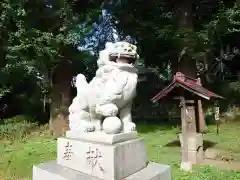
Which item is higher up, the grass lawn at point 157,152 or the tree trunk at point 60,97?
the tree trunk at point 60,97

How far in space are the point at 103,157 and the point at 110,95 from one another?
647 millimetres

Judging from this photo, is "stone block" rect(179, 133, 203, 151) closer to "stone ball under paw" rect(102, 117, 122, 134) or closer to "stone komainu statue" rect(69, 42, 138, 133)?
"stone komainu statue" rect(69, 42, 138, 133)

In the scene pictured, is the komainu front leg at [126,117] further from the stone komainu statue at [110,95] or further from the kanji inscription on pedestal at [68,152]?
the kanji inscription on pedestal at [68,152]

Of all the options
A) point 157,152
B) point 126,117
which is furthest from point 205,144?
point 126,117

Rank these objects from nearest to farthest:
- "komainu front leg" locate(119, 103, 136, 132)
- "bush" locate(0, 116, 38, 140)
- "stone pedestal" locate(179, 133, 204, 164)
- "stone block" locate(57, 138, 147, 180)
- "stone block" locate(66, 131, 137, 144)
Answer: "stone block" locate(57, 138, 147, 180) < "stone block" locate(66, 131, 137, 144) < "komainu front leg" locate(119, 103, 136, 132) < "stone pedestal" locate(179, 133, 204, 164) < "bush" locate(0, 116, 38, 140)

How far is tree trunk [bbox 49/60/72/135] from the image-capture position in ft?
35.5

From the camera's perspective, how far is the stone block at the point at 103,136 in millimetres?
2800

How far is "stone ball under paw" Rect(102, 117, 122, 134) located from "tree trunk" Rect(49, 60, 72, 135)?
811cm

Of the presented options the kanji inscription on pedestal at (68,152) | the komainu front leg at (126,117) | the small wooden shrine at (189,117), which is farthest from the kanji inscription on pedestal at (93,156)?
the small wooden shrine at (189,117)

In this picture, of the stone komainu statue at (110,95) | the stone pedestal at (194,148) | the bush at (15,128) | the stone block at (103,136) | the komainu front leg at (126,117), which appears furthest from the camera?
the bush at (15,128)

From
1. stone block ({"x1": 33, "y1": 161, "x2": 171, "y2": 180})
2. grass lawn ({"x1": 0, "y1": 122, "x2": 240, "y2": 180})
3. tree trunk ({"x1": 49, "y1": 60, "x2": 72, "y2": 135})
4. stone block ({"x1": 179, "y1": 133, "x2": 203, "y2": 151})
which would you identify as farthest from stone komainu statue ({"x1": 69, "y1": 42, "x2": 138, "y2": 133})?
tree trunk ({"x1": 49, "y1": 60, "x2": 72, "y2": 135})

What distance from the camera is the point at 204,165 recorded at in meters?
6.30

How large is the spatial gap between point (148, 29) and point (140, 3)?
1392 millimetres

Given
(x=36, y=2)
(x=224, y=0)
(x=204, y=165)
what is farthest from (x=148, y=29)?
(x=204, y=165)
